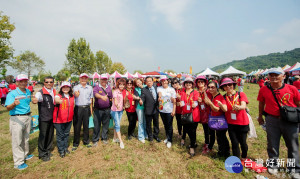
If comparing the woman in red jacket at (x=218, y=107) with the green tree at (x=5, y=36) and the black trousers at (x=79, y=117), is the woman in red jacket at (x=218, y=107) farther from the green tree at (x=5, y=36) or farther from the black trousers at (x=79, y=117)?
the green tree at (x=5, y=36)

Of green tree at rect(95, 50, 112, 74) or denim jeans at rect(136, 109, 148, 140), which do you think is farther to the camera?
green tree at rect(95, 50, 112, 74)

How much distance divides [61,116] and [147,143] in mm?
2637

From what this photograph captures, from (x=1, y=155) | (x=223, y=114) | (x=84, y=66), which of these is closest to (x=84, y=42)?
(x=84, y=66)

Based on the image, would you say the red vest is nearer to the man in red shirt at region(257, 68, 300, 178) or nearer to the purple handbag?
the purple handbag

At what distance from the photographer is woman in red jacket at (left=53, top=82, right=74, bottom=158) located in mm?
3334

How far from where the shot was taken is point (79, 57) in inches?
1185

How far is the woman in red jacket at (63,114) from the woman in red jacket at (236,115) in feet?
12.7

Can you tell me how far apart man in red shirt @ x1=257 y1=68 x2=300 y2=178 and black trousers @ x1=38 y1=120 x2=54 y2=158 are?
5227 mm

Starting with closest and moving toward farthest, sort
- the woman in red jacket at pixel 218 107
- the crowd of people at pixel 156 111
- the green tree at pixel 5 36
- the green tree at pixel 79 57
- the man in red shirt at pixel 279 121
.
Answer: the man in red shirt at pixel 279 121
the crowd of people at pixel 156 111
the woman in red jacket at pixel 218 107
the green tree at pixel 5 36
the green tree at pixel 79 57

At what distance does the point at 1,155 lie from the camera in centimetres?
371

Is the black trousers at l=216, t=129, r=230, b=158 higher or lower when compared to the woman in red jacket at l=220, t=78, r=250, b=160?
lower

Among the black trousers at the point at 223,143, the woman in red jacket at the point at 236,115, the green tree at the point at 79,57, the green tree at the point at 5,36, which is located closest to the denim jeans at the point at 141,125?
the black trousers at the point at 223,143

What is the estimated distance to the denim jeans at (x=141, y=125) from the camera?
4.10 m

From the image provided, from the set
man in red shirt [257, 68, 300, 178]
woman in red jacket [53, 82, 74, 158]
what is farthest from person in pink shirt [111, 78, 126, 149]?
man in red shirt [257, 68, 300, 178]
